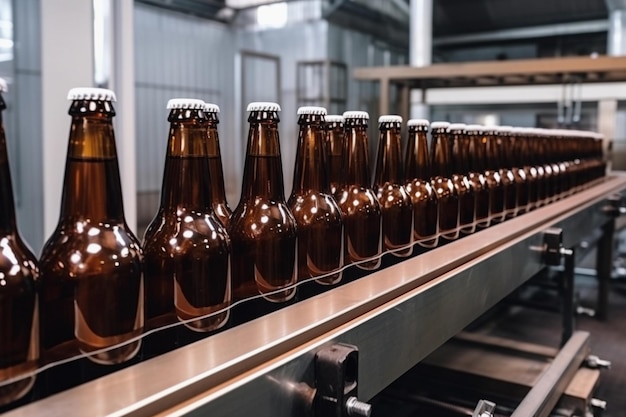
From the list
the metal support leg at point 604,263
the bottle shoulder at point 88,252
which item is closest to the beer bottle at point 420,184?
the bottle shoulder at point 88,252

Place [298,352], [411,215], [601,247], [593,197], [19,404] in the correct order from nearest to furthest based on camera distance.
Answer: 1. [19,404]
2. [298,352]
3. [411,215]
4. [593,197]
5. [601,247]

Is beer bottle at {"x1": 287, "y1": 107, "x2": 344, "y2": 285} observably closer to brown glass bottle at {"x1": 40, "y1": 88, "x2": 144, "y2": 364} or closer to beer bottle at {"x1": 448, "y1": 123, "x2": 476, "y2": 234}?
brown glass bottle at {"x1": 40, "y1": 88, "x2": 144, "y2": 364}

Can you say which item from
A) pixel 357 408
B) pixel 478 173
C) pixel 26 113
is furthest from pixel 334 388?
pixel 26 113

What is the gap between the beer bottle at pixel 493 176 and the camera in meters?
1.06

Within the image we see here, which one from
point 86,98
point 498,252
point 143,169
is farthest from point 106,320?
point 143,169

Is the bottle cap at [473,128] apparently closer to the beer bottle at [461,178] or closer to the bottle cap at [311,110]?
the beer bottle at [461,178]

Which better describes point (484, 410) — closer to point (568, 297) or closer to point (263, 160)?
point (263, 160)

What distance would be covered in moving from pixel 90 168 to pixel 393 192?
426 mm

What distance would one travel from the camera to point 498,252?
89cm

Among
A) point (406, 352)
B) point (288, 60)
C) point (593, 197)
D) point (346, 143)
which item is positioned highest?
point (288, 60)

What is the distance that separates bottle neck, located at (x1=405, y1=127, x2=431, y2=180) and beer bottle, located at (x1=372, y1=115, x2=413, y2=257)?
0.15 feet

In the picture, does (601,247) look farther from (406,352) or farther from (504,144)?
(406,352)

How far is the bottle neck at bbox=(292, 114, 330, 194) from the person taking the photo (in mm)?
607

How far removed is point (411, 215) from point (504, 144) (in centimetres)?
49
